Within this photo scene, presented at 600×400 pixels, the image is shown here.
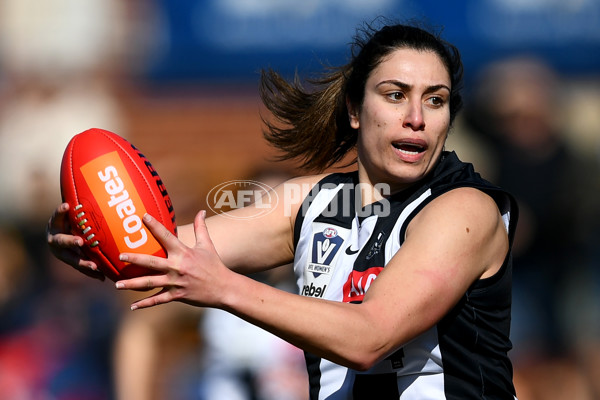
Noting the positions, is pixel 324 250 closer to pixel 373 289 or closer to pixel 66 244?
pixel 373 289

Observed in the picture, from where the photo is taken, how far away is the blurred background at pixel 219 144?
5137mm

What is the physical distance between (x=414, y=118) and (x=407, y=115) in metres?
0.04

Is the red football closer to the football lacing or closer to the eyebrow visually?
the football lacing

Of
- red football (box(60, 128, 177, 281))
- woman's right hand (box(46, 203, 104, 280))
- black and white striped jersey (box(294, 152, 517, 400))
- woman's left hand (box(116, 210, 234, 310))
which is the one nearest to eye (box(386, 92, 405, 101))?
black and white striped jersey (box(294, 152, 517, 400))

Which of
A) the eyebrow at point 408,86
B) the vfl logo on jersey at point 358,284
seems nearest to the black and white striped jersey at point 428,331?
the vfl logo on jersey at point 358,284

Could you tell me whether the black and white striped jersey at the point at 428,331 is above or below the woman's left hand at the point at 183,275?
below

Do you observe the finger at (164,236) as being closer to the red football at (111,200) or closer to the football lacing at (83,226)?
the red football at (111,200)

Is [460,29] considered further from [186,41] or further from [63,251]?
[63,251]

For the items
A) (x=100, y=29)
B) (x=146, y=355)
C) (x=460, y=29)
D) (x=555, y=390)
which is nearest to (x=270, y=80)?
(x=146, y=355)

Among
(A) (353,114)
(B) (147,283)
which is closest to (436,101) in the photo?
(A) (353,114)

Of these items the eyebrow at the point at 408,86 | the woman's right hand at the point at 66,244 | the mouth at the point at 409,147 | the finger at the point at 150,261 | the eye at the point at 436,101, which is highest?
the eyebrow at the point at 408,86

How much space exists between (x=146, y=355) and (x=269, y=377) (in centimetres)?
89

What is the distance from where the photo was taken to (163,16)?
22.8 feet

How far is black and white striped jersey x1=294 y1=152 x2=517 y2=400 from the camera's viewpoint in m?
2.56
